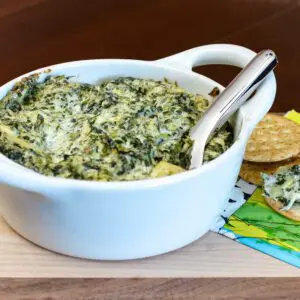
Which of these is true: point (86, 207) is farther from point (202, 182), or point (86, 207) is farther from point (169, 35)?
point (169, 35)

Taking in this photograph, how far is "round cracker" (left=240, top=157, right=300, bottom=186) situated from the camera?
3.33 feet

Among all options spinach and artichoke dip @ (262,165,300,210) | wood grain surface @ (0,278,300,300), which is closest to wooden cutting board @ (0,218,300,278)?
wood grain surface @ (0,278,300,300)

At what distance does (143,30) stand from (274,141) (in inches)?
53.4

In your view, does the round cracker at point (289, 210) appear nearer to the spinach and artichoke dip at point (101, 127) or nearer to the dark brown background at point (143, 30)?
the spinach and artichoke dip at point (101, 127)

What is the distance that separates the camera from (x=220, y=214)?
916 mm

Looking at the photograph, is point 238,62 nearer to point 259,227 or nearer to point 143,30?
point 259,227

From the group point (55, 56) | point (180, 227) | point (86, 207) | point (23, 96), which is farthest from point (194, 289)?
point (55, 56)

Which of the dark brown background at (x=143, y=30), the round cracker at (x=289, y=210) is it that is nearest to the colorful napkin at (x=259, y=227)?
the round cracker at (x=289, y=210)

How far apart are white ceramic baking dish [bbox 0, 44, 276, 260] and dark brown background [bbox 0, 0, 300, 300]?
139cm

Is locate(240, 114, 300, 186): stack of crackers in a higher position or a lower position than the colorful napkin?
higher

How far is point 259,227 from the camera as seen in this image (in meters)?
0.90

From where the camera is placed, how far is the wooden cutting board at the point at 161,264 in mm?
821

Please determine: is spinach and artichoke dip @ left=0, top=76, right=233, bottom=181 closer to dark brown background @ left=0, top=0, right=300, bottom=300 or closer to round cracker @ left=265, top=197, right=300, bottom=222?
round cracker @ left=265, top=197, right=300, bottom=222

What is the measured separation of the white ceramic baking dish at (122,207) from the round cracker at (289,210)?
12cm
